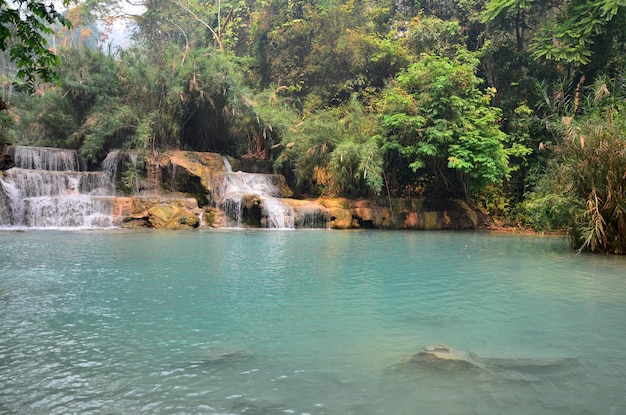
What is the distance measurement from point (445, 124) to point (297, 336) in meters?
13.1

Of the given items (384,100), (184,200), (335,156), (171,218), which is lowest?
(171,218)

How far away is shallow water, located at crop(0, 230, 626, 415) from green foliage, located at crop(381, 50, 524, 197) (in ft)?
28.3

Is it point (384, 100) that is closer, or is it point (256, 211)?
point (256, 211)

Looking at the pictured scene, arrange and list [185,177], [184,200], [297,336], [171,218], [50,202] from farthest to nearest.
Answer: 1. [185,177]
2. [184,200]
3. [171,218]
4. [50,202]
5. [297,336]

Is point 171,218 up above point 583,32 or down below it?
below

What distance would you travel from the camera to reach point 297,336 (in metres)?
3.32

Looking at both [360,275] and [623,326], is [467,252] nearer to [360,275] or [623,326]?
[360,275]

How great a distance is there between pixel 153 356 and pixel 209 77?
53.6 feet

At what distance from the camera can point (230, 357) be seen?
285 cm

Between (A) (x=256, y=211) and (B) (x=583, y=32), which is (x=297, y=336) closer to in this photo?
(A) (x=256, y=211)

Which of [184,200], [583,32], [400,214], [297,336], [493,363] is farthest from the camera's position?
[400,214]

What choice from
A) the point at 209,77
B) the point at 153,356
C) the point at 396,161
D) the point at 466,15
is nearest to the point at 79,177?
the point at 209,77

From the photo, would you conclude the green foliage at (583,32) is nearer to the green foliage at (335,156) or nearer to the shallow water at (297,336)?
the green foliage at (335,156)

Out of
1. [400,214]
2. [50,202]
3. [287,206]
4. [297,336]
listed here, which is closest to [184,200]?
[287,206]
